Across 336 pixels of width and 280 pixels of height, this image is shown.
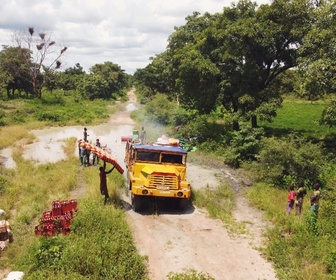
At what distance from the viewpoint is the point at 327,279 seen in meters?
8.48

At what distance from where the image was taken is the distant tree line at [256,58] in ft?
59.9

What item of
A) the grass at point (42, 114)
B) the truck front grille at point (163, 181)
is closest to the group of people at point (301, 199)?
the truck front grille at point (163, 181)

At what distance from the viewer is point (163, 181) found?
508 inches

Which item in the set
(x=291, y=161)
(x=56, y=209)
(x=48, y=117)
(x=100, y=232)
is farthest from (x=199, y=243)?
(x=48, y=117)

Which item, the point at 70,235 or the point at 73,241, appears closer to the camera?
the point at 73,241

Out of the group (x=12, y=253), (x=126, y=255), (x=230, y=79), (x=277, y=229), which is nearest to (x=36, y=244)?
(x=12, y=253)

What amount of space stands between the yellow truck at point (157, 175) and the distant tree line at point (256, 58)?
8.40 m

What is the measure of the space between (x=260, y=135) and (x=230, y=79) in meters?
5.27

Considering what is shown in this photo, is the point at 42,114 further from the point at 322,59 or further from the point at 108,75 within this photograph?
the point at 108,75

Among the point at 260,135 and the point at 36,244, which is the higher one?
the point at 260,135

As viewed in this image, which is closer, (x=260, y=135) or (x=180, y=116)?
(x=260, y=135)

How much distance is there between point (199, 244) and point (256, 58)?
16531 mm

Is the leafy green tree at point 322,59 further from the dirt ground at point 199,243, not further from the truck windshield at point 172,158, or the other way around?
the truck windshield at point 172,158

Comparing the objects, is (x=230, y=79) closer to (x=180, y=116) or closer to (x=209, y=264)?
(x=180, y=116)
